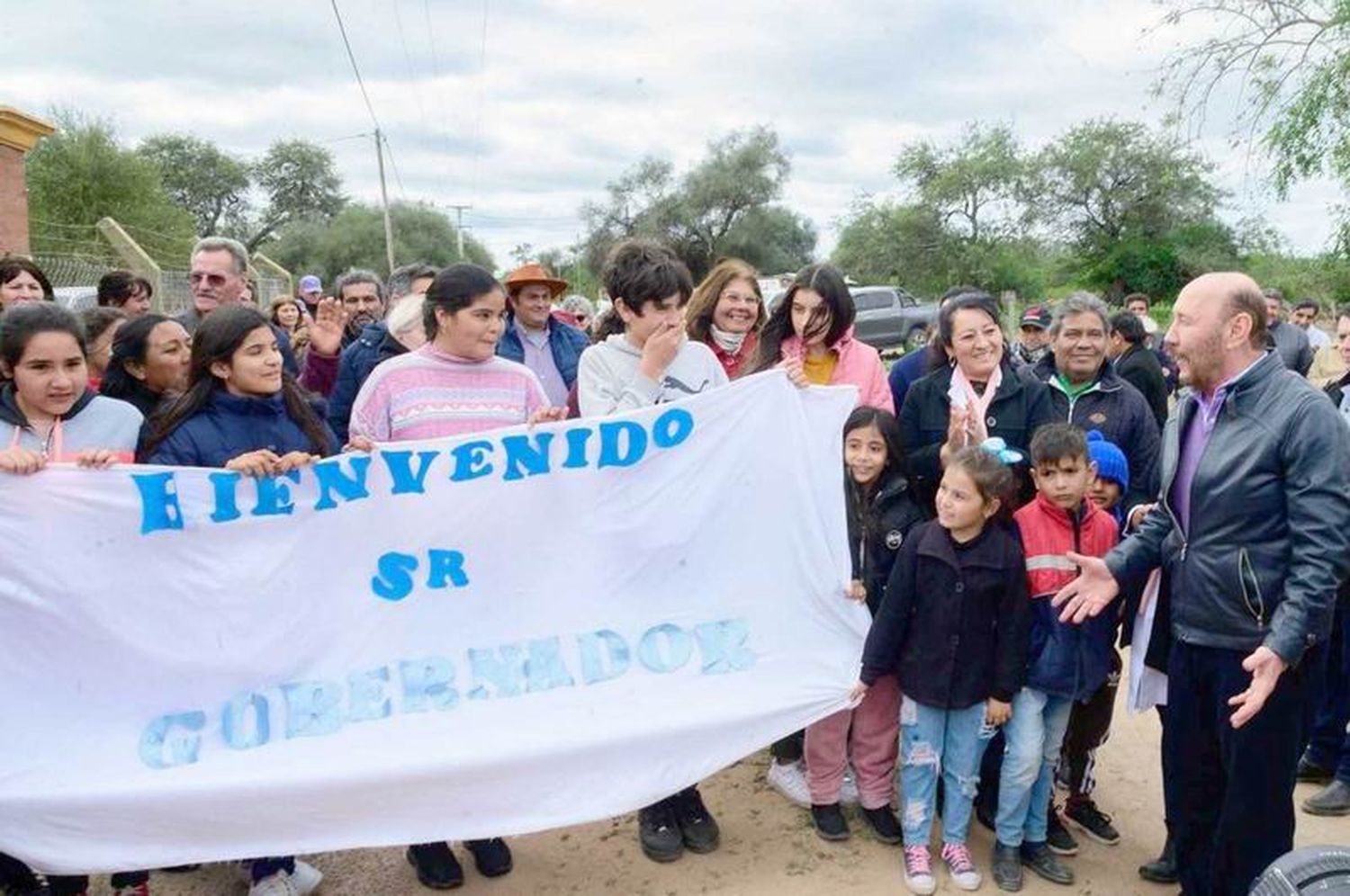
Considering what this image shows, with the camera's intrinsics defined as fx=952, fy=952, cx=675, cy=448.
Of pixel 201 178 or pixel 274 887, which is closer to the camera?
pixel 274 887

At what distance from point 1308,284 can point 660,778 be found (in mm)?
23891

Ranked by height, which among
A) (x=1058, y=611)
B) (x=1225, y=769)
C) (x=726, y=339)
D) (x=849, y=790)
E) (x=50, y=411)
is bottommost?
(x=849, y=790)

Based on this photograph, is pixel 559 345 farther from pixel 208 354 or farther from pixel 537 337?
pixel 208 354

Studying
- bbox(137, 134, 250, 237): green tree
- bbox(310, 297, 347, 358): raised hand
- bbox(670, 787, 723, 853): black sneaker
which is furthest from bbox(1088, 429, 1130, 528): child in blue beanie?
bbox(137, 134, 250, 237): green tree

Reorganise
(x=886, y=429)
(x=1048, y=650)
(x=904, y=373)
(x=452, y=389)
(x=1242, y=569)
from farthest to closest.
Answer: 1. (x=904, y=373)
2. (x=886, y=429)
3. (x=452, y=389)
4. (x=1048, y=650)
5. (x=1242, y=569)

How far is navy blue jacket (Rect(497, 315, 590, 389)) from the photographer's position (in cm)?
513

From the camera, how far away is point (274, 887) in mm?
3211

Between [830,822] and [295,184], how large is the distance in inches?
2870

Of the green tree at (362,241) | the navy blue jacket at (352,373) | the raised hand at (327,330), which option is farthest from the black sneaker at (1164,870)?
the green tree at (362,241)

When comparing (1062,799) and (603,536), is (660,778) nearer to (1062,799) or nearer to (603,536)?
(603,536)

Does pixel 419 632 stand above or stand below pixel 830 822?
above

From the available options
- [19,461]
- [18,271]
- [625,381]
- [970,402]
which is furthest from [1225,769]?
[18,271]

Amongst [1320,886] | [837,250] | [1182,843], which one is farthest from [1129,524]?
[837,250]

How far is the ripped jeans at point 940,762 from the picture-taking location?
338cm
